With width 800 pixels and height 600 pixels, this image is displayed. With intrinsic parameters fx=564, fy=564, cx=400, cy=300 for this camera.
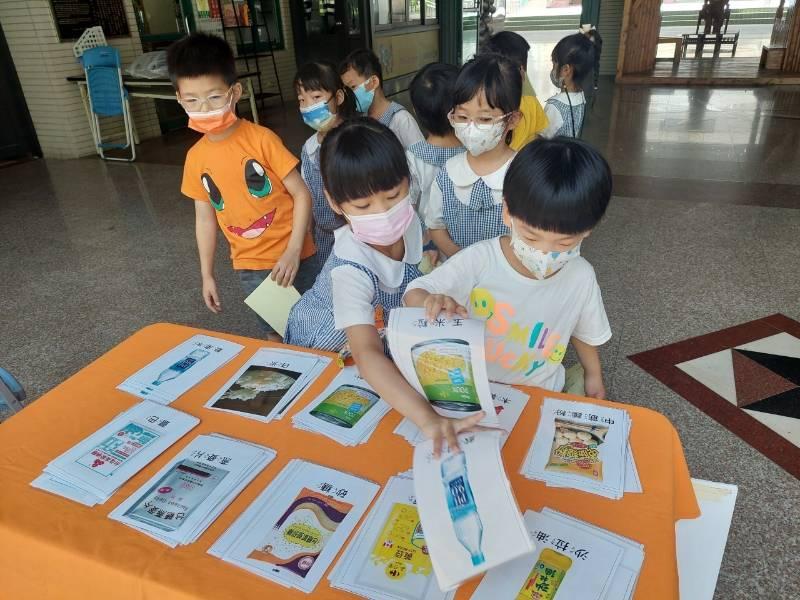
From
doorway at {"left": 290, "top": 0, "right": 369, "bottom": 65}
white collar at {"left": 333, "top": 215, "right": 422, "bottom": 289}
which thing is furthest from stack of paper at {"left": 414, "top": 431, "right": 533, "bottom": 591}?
doorway at {"left": 290, "top": 0, "right": 369, "bottom": 65}

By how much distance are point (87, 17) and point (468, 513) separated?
21.6ft

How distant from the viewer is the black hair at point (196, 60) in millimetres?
1604

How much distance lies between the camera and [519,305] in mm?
1239

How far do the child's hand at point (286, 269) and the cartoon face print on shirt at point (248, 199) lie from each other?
0.23m

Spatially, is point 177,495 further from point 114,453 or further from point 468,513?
point 468,513

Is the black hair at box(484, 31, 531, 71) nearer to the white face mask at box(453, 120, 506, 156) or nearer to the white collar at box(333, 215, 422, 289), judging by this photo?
the white face mask at box(453, 120, 506, 156)

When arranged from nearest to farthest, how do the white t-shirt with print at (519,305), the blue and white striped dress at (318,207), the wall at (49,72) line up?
the white t-shirt with print at (519,305)
the blue and white striped dress at (318,207)
the wall at (49,72)

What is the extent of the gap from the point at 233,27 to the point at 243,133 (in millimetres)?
6647

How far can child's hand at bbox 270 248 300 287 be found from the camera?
1681mm

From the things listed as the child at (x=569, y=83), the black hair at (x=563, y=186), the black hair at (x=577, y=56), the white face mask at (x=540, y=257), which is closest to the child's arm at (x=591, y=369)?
→ the white face mask at (x=540, y=257)

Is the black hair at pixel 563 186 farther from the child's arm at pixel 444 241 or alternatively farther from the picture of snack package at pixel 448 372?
the child's arm at pixel 444 241

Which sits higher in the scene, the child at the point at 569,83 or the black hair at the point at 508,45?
the black hair at the point at 508,45

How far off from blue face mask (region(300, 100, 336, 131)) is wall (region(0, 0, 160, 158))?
4748 mm

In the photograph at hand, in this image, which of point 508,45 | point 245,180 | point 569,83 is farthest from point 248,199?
point 569,83
